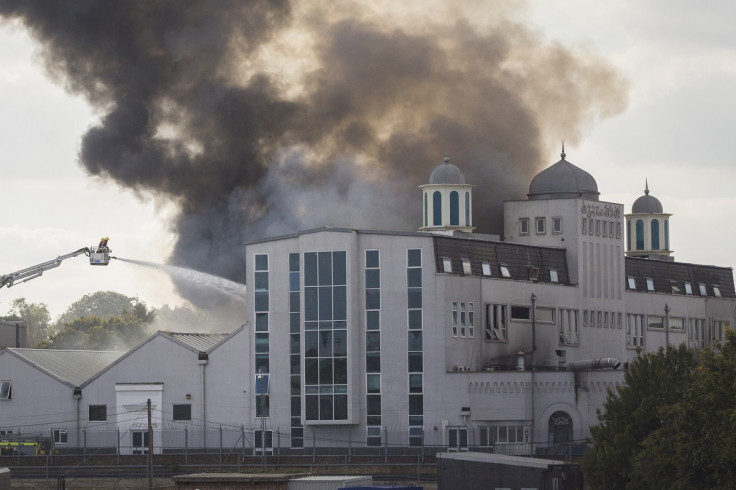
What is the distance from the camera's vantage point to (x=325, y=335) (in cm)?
11712

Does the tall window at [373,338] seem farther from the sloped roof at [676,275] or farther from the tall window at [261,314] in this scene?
the sloped roof at [676,275]

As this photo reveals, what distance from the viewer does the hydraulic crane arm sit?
142 meters

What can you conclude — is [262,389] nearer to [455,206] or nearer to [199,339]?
[199,339]

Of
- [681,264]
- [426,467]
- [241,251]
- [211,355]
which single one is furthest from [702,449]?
[241,251]

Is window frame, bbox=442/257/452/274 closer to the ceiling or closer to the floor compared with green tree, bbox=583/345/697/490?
closer to the ceiling

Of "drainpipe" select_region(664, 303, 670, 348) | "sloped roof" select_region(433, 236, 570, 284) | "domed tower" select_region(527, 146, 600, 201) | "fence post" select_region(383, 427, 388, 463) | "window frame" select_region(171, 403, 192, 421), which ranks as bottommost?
"fence post" select_region(383, 427, 388, 463)

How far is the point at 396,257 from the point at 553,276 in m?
16.1

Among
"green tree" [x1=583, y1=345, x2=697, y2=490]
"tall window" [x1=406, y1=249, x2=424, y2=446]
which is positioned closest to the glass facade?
"tall window" [x1=406, y1=249, x2=424, y2=446]

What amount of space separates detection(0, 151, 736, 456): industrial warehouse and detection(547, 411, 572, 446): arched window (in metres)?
0.09

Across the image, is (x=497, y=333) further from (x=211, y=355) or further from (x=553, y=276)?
(x=211, y=355)

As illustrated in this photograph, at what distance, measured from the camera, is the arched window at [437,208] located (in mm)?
132000

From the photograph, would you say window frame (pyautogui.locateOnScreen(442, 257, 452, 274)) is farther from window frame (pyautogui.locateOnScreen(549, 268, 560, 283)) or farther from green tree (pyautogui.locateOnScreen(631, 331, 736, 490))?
green tree (pyautogui.locateOnScreen(631, 331, 736, 490))

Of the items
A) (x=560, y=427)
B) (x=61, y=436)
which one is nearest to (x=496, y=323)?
(x=560, y=427)

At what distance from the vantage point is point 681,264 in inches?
5723
